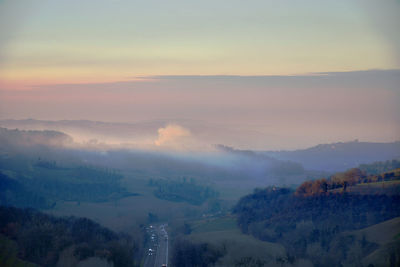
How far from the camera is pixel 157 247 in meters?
71.7

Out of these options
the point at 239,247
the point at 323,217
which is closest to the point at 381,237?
the point at 239,247

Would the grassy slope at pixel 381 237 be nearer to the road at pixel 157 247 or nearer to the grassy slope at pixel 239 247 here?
the grassy slope at pixel 239 247

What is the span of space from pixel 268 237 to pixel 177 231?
60.6 ft

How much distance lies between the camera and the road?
202ft

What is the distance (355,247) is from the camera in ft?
179

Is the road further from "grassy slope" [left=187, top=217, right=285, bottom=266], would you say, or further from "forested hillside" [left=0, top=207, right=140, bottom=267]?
"grassy slope" [left=187, top=217, right=285, bottom=266]

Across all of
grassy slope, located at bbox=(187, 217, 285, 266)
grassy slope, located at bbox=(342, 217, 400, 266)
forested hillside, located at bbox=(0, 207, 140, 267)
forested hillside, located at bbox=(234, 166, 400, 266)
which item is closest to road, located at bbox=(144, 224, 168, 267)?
forested hillside, located at bbox=(0, 207, 140, 267)

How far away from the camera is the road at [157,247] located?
202ft

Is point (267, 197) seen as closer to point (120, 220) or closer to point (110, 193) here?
point (120, 220)

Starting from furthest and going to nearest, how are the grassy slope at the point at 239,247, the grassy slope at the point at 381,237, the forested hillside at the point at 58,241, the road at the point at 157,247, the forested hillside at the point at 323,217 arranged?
the road at the point at 157,247, the forested hillside at the point at 323,217, the grassy slope at the point at 239,247, the forested hillside at the point at 58,241, the grassy slope at the point at 381,237

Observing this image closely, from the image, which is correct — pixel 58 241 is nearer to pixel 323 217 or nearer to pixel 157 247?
pixel 157 247

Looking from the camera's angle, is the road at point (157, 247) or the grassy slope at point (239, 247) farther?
the road at point (157, 247)

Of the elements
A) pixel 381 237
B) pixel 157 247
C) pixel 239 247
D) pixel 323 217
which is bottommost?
pixel 157 247

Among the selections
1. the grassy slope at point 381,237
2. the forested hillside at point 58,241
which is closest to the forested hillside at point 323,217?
the grassy slope at point 381,237
